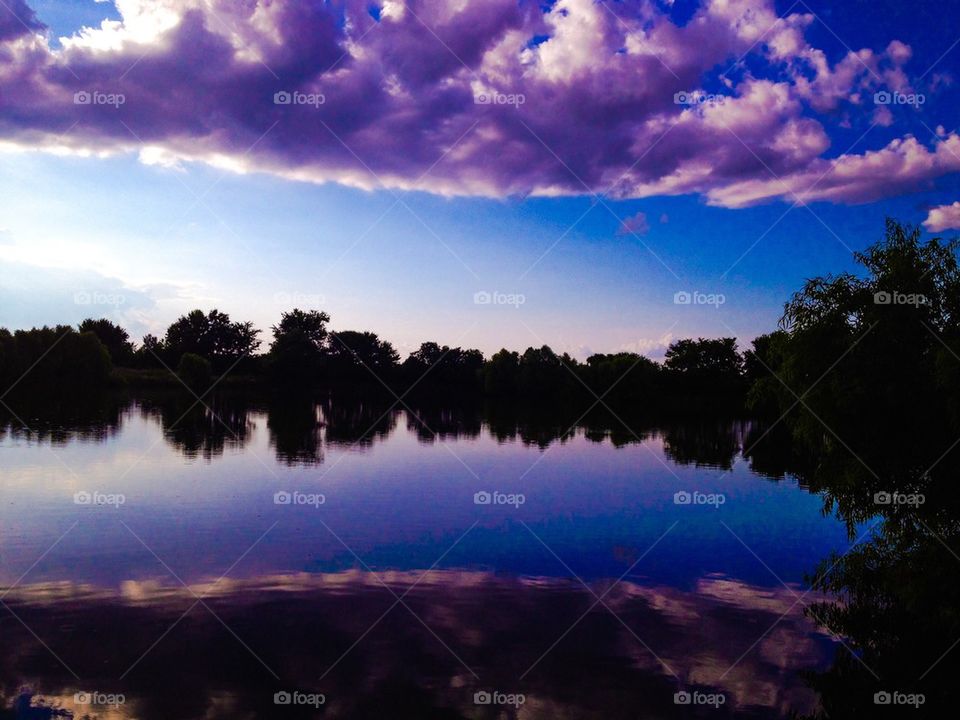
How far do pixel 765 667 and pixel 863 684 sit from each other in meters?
1.65

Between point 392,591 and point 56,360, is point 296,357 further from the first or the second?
point 392,591

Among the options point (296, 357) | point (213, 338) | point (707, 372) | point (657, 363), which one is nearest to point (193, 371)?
point (296, 357)

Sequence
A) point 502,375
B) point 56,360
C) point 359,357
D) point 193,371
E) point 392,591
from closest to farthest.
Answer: point 392,591
point 56,360
point 193,371
point 502,375
point 359,357

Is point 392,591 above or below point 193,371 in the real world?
below

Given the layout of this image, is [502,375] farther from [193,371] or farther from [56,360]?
[56,360]

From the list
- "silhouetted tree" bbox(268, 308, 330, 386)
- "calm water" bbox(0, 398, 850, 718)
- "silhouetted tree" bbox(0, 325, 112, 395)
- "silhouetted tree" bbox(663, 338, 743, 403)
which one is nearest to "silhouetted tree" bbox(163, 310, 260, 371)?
"silhouetted tree" bbox(268, 308, 330, 386)

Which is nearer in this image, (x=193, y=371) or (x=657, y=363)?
(x=193, y=371)

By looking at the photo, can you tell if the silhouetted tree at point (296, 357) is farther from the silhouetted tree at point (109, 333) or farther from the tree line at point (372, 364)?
the silhouetted tree at point (109, 333)

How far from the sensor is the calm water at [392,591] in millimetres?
11305

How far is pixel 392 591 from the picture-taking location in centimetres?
1611

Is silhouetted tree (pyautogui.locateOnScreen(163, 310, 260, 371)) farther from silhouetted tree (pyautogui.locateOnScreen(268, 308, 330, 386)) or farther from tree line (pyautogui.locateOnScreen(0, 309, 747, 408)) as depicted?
silhouetted tree (pyautogui.locateOnScreen(268, 308, 330, 386))

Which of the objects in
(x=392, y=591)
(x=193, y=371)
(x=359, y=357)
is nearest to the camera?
(x=392, y=591)

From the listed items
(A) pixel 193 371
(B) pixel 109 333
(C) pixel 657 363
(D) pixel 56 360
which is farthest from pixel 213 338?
(C) pixel 657 363

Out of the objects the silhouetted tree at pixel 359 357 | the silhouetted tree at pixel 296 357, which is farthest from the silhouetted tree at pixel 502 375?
the silhouetted tree at pixel 296 357
